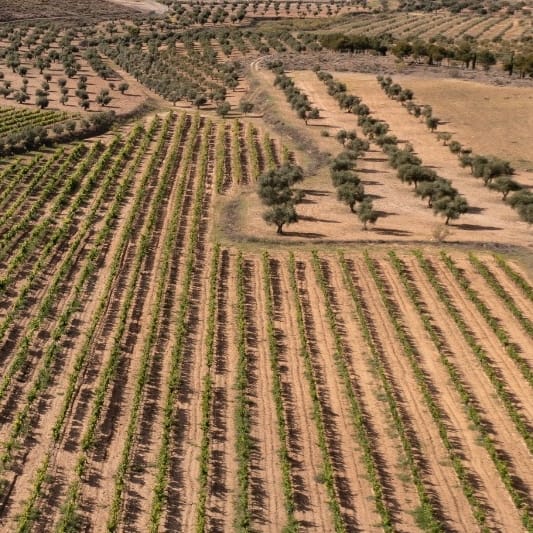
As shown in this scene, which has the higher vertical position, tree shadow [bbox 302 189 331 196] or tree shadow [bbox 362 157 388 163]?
tree shadow [bbox 362 157 388 163]

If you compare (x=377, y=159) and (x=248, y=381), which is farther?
(x=377, y=159)

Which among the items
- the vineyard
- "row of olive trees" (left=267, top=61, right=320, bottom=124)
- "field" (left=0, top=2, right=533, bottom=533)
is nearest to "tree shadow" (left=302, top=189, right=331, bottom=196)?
"field" (left=0, top=2, right=533, bottom=533)

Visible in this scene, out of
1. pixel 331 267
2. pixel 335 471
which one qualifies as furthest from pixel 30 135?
pixel 335 471

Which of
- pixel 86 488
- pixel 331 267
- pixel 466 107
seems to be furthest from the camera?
pixel 466 107

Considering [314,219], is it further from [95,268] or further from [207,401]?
[207,401]

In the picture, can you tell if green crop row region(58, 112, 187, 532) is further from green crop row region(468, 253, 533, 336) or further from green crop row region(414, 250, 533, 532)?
green crop row region(468, 253, 533, 336)

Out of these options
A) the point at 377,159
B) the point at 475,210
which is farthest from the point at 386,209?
the point at 377,159

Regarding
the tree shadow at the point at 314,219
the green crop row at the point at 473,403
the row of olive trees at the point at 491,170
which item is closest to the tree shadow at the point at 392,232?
the tree shadow at the point at 314,219

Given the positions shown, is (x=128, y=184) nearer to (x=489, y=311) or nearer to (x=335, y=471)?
(x=489, y=311)
